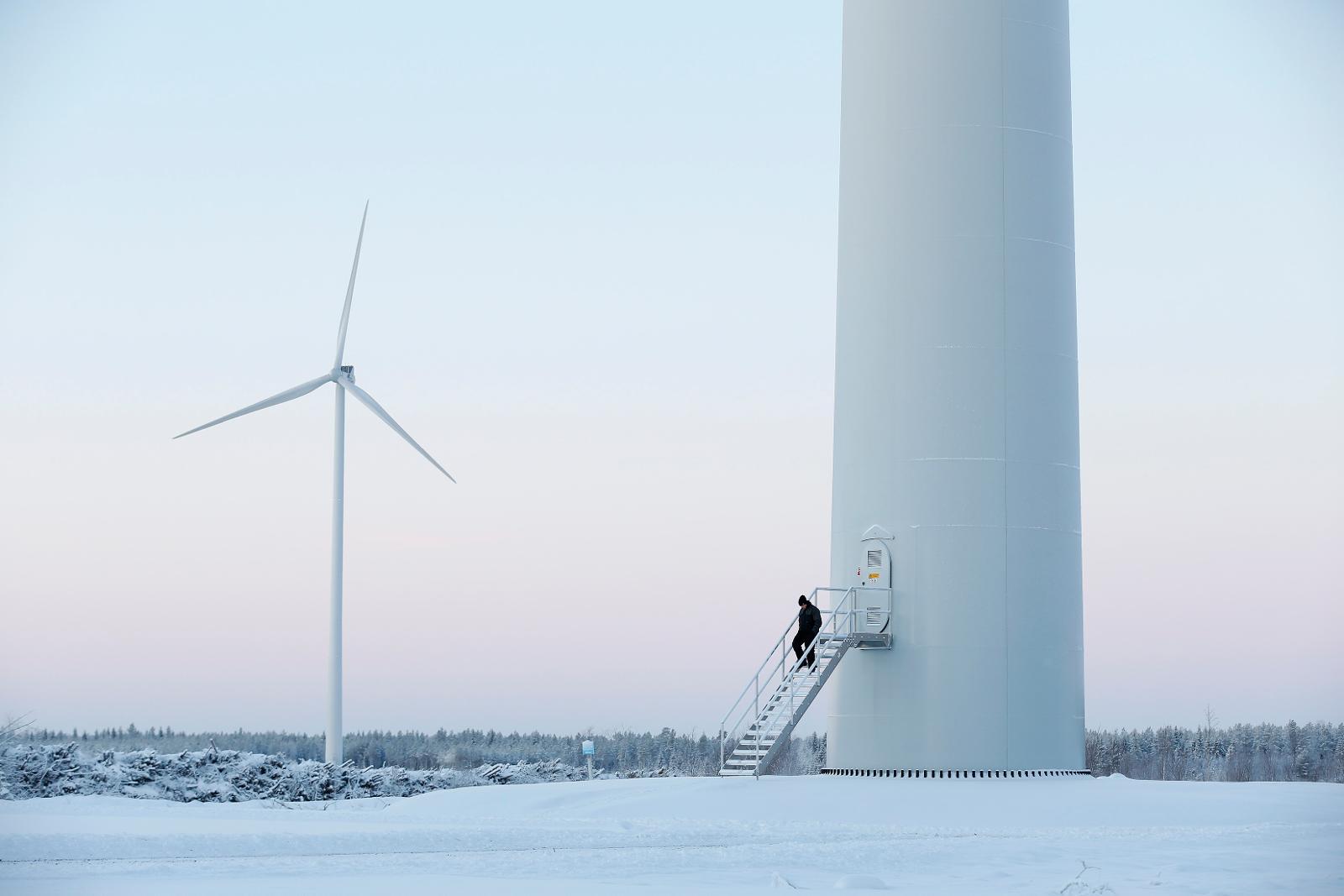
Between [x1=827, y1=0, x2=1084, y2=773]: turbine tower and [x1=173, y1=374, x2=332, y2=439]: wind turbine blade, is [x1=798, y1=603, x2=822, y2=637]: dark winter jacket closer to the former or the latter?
[x1=827, y1=0, x2=1084, y2=773]: turbine tower

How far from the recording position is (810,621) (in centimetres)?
2586

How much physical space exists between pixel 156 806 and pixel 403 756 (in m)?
54.5

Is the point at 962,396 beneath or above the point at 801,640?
above

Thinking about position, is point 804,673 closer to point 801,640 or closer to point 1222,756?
point 801,640

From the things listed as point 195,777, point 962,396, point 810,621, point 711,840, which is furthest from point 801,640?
point 195,777

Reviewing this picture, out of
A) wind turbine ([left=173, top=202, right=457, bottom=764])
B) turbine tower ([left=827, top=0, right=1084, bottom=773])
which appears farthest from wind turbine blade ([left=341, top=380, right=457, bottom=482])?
turbine tower ([left=827, top=0, right=1084, bottom=773])

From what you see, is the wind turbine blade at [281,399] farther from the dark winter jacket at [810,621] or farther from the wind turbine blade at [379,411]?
the dark winter jacket at [810,621]

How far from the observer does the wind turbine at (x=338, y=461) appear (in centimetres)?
3625

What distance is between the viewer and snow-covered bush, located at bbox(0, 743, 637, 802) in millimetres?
25750

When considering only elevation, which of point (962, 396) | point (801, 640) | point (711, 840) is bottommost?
point (711, 840)

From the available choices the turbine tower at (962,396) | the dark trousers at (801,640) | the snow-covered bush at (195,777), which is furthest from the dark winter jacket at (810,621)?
the snow-covered bush at (195,777)

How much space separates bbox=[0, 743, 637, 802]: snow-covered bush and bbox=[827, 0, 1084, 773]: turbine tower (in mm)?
9375

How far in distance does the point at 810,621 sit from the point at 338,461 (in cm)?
1515

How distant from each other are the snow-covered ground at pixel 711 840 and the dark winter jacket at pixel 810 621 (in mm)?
2664
